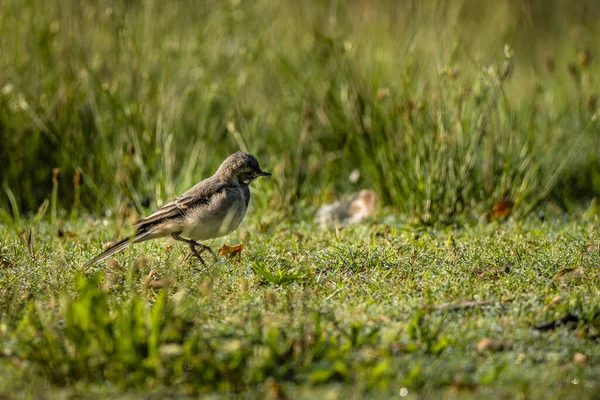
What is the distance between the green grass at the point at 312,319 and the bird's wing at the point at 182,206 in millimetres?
234

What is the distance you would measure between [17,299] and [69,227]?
199cm

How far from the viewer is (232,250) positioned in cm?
481

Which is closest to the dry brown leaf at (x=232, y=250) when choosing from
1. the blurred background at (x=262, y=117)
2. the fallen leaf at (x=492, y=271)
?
the blurred background at (x=262, y=117)

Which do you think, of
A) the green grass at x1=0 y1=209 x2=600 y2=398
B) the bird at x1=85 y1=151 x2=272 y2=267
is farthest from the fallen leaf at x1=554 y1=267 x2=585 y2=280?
the bird at x1=85 y1=151 x2=272 y2=267

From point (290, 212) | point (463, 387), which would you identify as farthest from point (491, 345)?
point (290, 212)

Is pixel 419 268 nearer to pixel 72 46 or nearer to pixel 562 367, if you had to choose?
pixel 562 367

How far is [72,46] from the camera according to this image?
6.82 m

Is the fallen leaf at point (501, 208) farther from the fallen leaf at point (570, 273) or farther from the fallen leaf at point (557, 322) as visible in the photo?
the fallen leaf at point (557, 322)

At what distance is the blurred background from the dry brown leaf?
118cm

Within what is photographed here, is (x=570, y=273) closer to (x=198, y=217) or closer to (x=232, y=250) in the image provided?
(x=232, y=250)

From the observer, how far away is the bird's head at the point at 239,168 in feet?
16.2

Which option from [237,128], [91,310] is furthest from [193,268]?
[237,128]

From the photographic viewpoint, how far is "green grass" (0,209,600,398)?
306 cm

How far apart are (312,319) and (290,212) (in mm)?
2475
